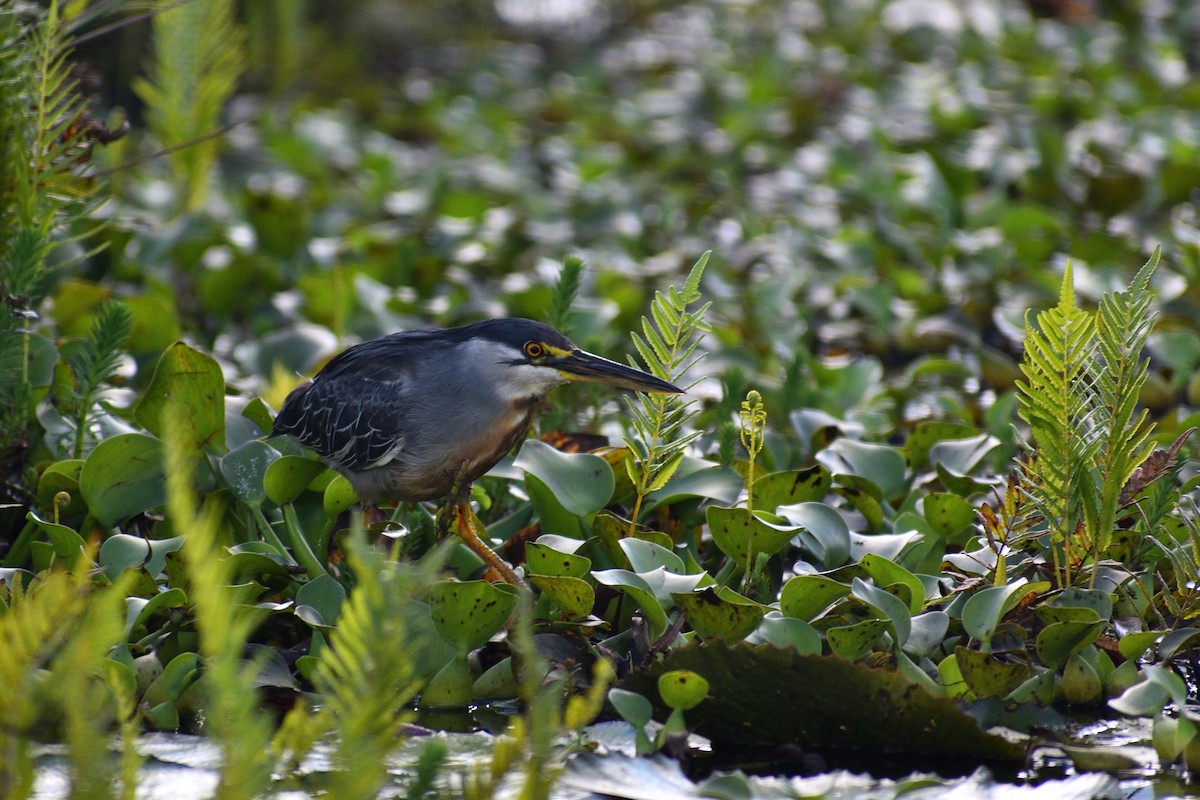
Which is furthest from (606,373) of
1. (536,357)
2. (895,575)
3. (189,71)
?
(189,71)

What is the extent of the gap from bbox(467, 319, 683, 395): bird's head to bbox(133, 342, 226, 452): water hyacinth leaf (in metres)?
0.75

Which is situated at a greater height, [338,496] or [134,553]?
[134,553]

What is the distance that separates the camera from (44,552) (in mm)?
3492

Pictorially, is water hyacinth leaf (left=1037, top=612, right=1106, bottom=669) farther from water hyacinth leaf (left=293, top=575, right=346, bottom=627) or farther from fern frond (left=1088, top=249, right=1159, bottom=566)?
water hyacinth leaf (left=293, top=575, right=346, bottom=627)

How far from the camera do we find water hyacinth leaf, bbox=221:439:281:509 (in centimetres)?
366

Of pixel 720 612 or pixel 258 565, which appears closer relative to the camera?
pixel 720 612

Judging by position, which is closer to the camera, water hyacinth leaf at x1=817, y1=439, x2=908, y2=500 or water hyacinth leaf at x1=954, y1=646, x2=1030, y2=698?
water hyacinth leaf at x1=954, y1=646, x2=1030, y2=698

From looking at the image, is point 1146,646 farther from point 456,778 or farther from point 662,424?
point 456,778

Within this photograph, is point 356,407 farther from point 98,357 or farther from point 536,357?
point 98,357

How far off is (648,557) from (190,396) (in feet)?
4.61

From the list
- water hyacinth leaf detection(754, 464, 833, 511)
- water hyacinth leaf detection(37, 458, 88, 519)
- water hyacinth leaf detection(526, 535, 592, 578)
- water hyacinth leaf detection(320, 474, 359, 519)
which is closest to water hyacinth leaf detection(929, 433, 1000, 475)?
water hyacinth leaf detection(754, 464, 833, 511)

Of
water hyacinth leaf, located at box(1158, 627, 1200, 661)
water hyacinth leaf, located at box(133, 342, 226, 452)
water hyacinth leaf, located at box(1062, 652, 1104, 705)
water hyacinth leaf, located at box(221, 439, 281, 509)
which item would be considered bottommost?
water hyacinth leaf, located at box(1062, 652, 1104, 705)

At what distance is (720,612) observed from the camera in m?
3.19

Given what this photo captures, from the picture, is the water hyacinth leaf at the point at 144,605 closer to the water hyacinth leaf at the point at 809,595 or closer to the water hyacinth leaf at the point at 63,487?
the water hyacinth leaf at the point at 63,487
